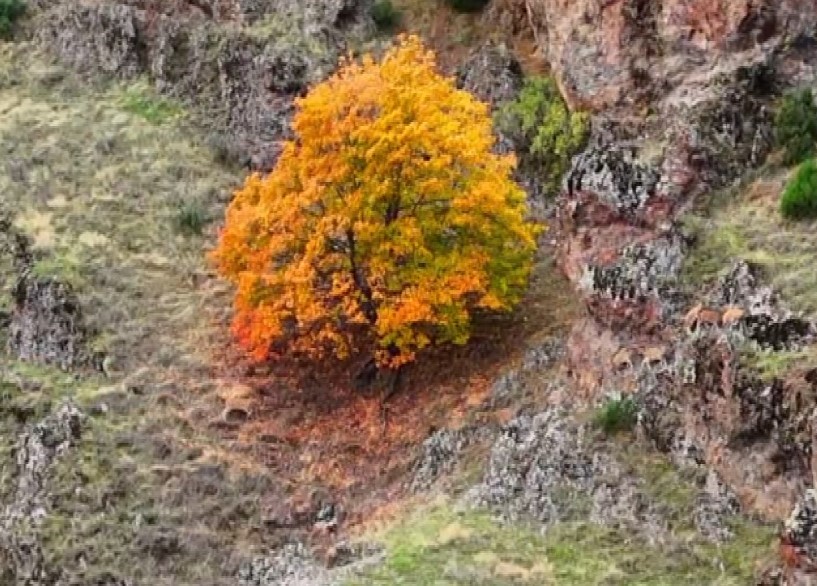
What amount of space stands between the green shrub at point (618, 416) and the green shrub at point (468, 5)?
17062 mm

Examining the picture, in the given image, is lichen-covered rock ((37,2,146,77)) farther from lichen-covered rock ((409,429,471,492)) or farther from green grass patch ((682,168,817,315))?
green grass patch ((682,168,817,315))

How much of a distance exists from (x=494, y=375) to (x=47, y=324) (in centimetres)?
1055

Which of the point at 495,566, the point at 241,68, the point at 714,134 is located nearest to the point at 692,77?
the point at 714,134

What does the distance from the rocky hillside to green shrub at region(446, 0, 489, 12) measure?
221 millimetres

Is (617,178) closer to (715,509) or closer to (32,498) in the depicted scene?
(715,509)

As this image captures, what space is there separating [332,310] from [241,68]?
503 inches

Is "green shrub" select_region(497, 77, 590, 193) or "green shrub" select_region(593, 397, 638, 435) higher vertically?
"green shrub" select_region(497, 77, 590, 193)

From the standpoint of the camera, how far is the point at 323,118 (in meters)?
29.7

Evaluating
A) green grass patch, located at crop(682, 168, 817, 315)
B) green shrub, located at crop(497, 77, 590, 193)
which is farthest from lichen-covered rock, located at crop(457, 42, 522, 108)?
green grass patch, located at crop(682, 168, 817, 315)

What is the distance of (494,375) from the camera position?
1181 inches

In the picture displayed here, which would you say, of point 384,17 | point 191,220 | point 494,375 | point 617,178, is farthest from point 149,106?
point 617,178

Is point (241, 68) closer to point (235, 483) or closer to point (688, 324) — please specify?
point (235, 483)

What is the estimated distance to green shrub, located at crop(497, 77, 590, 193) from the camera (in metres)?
33.3

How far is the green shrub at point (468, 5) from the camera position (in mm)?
39719
